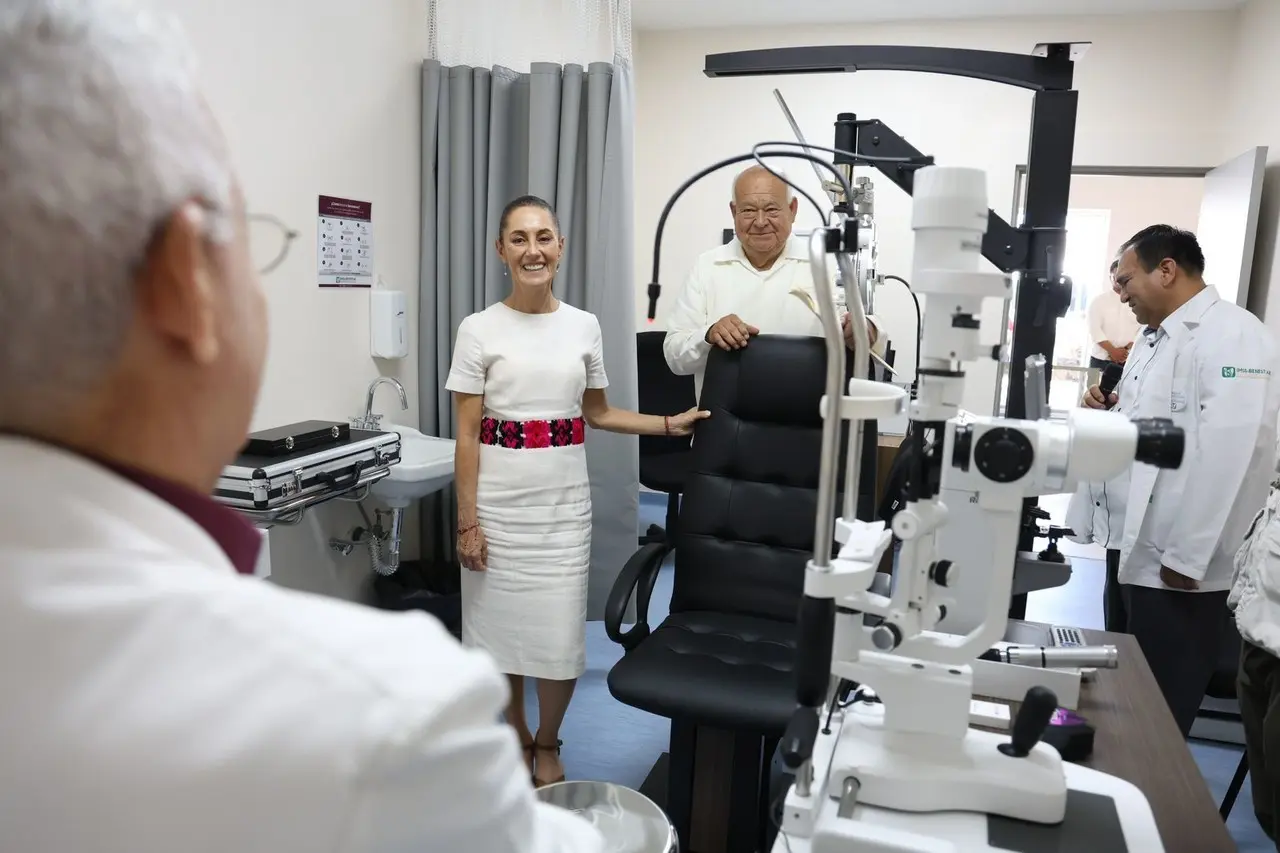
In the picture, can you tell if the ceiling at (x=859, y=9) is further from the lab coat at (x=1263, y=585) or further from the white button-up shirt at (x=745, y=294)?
the lab coat at (x=1263, y=585)

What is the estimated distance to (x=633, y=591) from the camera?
6.65 ft

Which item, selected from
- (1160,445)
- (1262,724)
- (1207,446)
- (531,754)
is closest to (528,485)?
(531,754)

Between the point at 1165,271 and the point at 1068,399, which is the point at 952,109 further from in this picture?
the point at 1068,399

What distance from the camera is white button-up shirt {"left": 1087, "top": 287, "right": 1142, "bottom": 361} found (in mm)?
5023

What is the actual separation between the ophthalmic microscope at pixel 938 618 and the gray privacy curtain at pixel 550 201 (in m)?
1.84

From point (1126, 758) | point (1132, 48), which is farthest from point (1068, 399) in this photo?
point (1126, 758)

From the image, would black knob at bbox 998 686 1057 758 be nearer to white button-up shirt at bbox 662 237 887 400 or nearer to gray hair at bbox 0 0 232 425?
gray hair at bbox 0 0 232 425

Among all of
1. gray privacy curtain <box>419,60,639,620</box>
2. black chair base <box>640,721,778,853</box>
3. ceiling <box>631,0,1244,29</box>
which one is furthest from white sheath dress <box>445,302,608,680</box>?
ceiling <box>631,0,1244,29</box>

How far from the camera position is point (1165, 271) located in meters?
2.58

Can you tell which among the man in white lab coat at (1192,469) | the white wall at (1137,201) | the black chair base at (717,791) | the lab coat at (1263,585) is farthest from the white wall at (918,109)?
the black chair base at (717,791)

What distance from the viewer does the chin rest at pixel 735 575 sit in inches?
74.6

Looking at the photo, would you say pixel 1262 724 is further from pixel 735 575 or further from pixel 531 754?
pixel 531 754

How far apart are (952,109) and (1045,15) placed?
0.63 metres

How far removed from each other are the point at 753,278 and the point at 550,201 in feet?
2.55
